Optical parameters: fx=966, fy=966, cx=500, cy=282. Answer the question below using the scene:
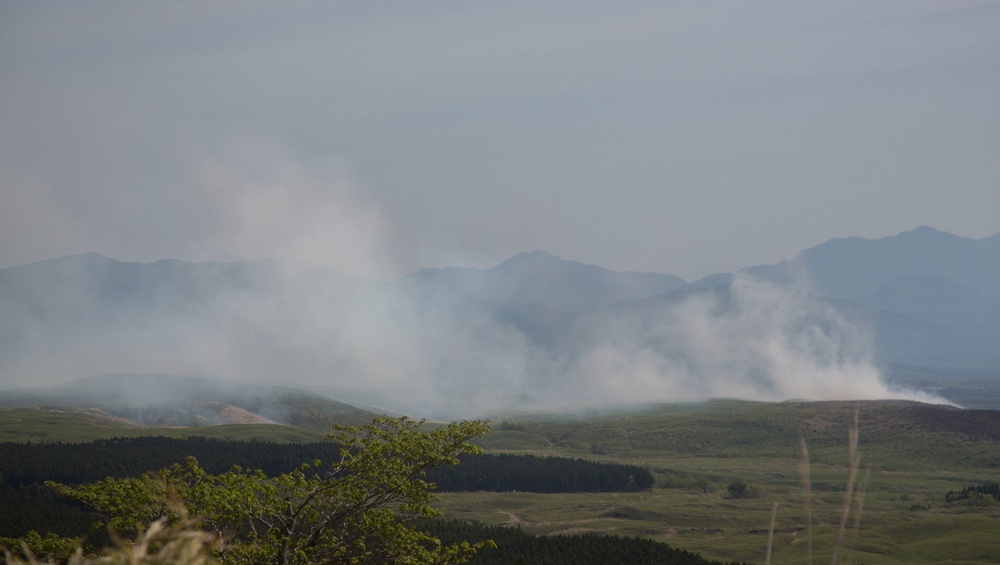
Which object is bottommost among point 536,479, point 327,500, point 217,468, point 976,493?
point 217,468

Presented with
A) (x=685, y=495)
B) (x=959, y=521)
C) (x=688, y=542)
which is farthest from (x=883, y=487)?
(x=688, y=542)

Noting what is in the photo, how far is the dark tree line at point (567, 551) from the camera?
97.6 metres

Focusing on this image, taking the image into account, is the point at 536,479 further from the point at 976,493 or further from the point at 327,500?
the point at 327,500

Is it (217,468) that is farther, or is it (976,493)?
(217,468)

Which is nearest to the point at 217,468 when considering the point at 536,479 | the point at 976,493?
the point at 536,479

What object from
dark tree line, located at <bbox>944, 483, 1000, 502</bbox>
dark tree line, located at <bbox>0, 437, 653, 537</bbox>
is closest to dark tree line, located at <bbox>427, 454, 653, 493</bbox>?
dark tree line, located at <bbox>0, 437, 653, 537</bbox>

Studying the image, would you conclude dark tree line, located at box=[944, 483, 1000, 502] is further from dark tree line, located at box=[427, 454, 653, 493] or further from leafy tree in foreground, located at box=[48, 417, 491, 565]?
leafy tree in foreground, located at box=[48, 417, 491, 565]

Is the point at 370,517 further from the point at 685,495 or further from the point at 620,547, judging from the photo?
the point at 685,495

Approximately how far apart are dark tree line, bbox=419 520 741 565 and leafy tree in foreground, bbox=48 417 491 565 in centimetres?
5853

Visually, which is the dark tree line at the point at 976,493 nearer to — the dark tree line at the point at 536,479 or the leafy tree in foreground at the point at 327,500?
the dark tree line at the point at 536,479

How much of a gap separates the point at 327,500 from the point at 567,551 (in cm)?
7398

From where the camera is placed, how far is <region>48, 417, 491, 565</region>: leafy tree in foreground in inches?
1252

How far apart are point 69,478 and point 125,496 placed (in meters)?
144

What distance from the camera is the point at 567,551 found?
343 feet
